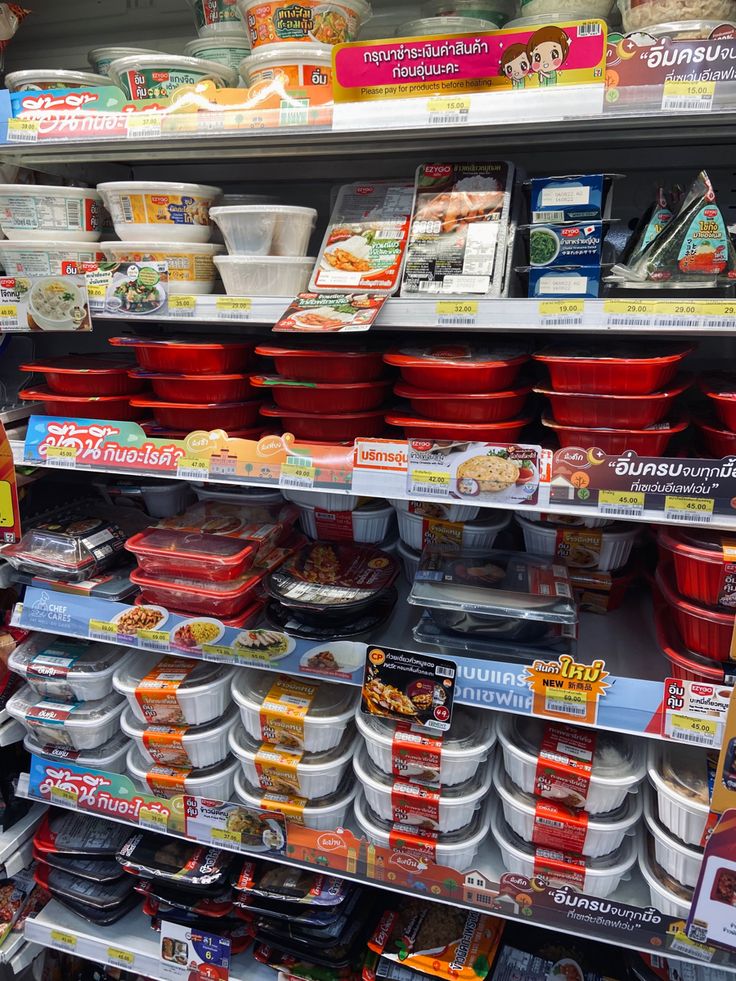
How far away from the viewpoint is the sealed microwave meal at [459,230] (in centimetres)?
123

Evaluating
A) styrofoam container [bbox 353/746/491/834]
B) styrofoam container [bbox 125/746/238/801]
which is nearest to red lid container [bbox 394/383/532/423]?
styrofoam container [bbox 353/746/491/834]

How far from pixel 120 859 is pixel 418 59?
1973 millimetres

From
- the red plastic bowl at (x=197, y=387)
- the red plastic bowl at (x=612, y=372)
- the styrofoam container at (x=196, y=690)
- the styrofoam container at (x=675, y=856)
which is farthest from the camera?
the styrofoam container at (x=196, y=690)

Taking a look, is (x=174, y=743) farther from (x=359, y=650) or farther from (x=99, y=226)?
(x=99, y=226)

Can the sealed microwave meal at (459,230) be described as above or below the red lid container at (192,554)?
above

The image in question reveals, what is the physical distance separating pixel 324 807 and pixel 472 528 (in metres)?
0.74

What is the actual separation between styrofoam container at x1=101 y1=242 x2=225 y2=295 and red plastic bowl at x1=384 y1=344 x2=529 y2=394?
0.45 m

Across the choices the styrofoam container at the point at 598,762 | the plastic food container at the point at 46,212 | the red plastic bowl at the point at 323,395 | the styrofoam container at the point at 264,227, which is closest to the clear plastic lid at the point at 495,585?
the styrofoam container at the point at 598,762

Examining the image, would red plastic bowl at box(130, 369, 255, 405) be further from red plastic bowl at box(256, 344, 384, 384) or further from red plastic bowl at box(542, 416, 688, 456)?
red plastic bowl at box(542, 416, 688, 456)

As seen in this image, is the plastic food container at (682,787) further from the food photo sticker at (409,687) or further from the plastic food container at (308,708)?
the plastic food container at (308,708)

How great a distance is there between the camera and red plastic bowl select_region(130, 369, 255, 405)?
4.78ft

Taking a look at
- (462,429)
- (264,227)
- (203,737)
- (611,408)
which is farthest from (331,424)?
(203,737)

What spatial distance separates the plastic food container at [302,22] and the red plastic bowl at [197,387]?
67cm

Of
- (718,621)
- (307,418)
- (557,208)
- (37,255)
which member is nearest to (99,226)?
(37,255)
